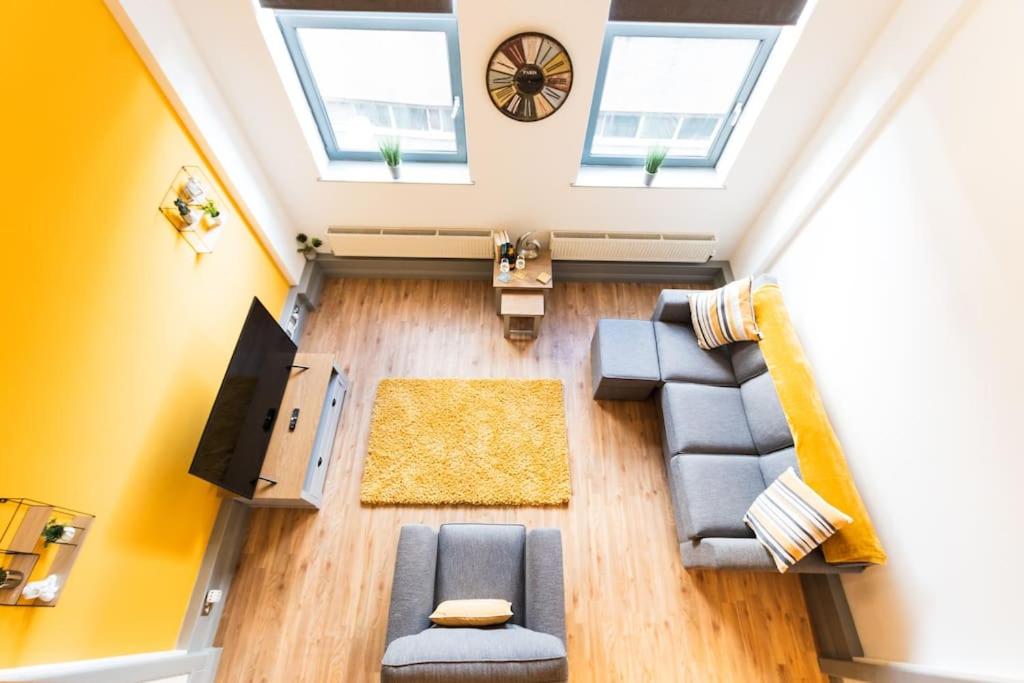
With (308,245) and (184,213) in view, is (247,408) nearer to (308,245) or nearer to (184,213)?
(184,213)

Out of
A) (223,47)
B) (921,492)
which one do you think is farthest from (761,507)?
(223,47)

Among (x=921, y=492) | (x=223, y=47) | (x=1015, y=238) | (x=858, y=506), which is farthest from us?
(x=223, y=47)

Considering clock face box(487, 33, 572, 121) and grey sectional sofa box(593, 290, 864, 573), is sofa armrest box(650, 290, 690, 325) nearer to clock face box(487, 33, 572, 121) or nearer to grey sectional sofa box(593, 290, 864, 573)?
grey sectional sofa box(593, 290, 864, 573)

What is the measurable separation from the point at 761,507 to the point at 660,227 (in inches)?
88.1

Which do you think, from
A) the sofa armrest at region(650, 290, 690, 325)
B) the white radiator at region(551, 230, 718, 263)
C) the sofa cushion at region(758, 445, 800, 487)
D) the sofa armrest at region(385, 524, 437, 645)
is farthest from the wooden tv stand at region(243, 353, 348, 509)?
the sofa cushion at region(758, 445, 800, 487)

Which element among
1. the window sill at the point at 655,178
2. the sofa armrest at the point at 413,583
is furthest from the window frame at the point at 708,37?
the sofa armrest at the point at 413,583

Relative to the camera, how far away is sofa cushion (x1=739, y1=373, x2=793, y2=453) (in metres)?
2.62

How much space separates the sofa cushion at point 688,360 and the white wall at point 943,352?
0.67m

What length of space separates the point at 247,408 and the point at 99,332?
75 centimetres

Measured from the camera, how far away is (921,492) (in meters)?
2.07

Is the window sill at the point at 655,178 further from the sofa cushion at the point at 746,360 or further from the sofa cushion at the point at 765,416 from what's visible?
the sofa cushion at the point at 765,416

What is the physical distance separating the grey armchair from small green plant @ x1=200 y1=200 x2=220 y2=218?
212 centimetres

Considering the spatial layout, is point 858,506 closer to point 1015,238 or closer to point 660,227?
point 1015,238

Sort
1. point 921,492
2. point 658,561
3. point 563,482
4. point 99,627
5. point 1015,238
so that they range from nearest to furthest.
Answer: point 1015,238 → point 99,627 → point 921,492 → point 658,561 → point 563,482
